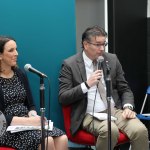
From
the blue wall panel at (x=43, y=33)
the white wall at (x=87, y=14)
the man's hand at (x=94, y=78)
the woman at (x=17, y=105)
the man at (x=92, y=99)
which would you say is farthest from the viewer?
the white wall at (x=87, y=14)

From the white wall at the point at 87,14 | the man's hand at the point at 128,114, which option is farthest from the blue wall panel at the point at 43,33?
the white wall at the point at 87,14

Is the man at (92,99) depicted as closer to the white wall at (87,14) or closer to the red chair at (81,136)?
the red chair at (81,136)

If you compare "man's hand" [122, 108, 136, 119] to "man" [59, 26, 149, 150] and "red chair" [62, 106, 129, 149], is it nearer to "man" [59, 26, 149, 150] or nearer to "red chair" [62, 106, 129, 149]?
"man" [59, 26, 149, 150]

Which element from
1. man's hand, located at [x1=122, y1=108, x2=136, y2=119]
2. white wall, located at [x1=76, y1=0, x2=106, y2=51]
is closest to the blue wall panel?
man's hand, located at [x1=122, y1=108, x2=136, y2=119]

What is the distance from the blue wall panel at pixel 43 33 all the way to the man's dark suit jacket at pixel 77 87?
0.49 ft

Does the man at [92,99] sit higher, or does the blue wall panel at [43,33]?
the blue wall panel at [43,33]

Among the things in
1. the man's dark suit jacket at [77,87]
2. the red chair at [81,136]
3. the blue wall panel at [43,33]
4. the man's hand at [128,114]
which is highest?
the blue wall panel at [43,33]

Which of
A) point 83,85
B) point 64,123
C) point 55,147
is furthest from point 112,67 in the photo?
point 55,147

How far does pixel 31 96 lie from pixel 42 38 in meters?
0.58

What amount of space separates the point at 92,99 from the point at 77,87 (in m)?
0.25

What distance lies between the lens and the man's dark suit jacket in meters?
3.30

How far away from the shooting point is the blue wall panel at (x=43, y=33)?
3.29m

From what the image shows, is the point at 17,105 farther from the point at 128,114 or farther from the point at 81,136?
→ the point at 128,114

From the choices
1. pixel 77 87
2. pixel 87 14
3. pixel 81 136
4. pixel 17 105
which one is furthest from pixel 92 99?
pixel 87 14
